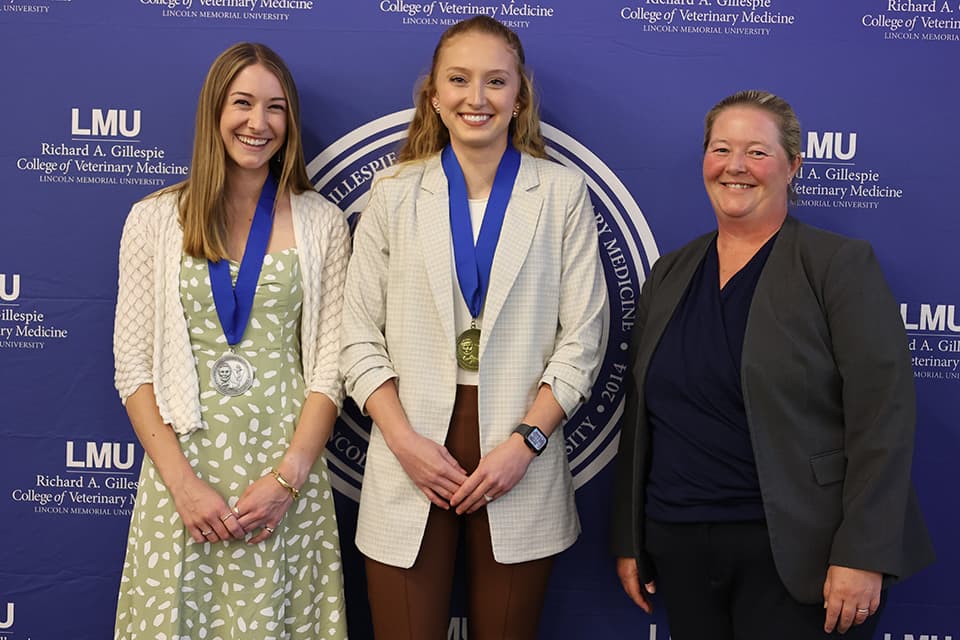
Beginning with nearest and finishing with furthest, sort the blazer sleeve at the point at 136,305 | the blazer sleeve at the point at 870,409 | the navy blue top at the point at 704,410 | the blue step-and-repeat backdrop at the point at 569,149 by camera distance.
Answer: the blazer sleeve at the point at 870,409 → the navy blue top at the point at 704,410 → the blazer sleeve at the point at 136,305 → the blue step-and-repeat backdrop at the point at 569,149

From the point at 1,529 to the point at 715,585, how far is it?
2.13 metres

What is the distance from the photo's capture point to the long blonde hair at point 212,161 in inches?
88.4

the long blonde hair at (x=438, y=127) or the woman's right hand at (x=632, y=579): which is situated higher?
the long blonde hair at (x=438, y=127)

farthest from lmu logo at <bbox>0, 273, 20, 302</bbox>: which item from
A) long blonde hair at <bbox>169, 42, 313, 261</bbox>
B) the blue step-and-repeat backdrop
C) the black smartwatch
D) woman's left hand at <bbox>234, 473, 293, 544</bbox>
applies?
the black smartwatch

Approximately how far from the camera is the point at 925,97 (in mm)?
2594

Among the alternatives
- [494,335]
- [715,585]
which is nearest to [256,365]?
[494,335]

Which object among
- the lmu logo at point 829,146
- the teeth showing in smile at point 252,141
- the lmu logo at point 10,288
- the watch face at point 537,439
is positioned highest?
the lmu logo at point 829,146

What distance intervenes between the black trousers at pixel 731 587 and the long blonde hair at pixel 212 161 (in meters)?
1.32

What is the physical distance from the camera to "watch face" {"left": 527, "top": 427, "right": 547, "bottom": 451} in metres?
2.09

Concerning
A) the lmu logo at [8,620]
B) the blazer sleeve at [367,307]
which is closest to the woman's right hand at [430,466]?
the blazer sleeve at [367,307]

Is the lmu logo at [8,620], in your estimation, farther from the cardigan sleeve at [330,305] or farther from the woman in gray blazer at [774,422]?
the woman in gray blazer at [774,422]

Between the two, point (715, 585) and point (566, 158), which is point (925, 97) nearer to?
point (566, 158)

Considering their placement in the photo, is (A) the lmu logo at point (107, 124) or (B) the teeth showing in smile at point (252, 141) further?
(A) the lmu logo at point (107, 124)

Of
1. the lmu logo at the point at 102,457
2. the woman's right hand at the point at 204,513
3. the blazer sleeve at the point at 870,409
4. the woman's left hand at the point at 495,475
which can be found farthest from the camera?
the lmu logo at the point at 102,457
